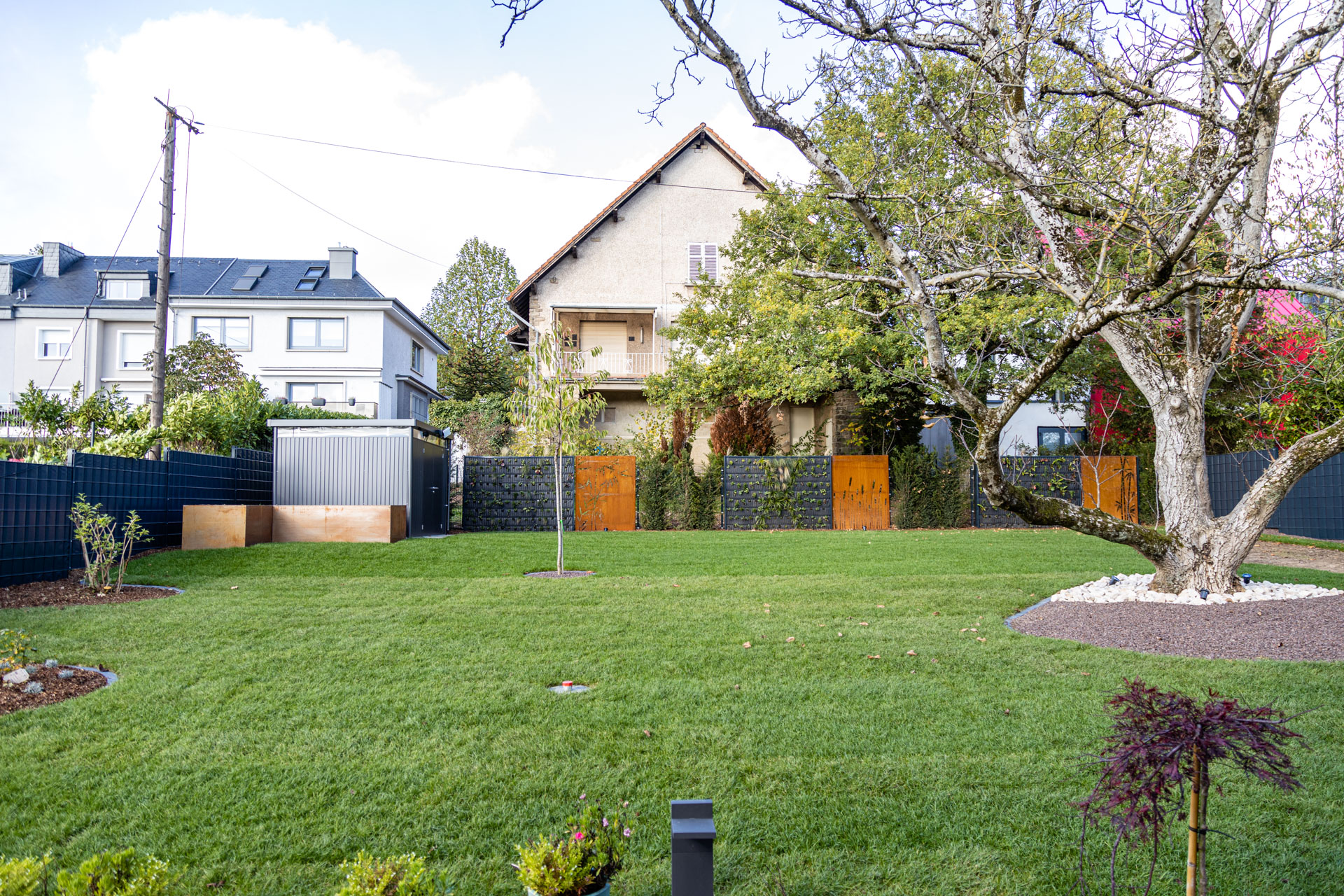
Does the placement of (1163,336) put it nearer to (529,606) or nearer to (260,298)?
(529,606)

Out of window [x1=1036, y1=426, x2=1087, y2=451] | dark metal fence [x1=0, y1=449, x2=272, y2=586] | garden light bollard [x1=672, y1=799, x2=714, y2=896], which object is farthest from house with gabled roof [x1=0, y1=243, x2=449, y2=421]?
garden light bollard [x1=672, y1=799, x2=714, y2=896]

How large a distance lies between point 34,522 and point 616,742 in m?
7.84

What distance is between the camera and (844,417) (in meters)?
19.9

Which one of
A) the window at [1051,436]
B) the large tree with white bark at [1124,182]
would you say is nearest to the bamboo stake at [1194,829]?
the large tree with white bark at [1124,182]

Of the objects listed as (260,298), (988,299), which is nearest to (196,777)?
(988,299)

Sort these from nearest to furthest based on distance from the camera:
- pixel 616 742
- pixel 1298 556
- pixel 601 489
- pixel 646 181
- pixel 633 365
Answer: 1. pixel 616 742
2. pixel 1298 556
3. pixel 601 489
4. pixel 646 181
5. pixel 633 365

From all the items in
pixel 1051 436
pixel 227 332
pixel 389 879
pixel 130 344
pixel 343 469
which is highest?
pixel 227 332

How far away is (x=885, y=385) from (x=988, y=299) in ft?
13.3

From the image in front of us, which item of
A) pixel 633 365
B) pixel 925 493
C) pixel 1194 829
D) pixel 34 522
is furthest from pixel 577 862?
pixel 633 365

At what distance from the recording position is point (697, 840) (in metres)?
1.71

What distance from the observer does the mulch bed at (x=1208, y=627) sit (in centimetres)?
540

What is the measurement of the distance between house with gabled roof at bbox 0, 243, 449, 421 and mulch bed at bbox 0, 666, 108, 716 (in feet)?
75.7

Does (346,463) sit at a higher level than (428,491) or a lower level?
higher

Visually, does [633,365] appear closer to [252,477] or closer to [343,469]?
[343,469]
